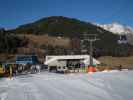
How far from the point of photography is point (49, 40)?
185625 millimetres

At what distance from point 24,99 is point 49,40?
174776 millimetres

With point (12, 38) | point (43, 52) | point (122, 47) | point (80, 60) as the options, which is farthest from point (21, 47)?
point (80, 60)

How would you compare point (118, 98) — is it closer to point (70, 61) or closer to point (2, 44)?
point (70, 61)

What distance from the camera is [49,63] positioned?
96.2m

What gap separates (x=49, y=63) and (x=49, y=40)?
90.2 metres

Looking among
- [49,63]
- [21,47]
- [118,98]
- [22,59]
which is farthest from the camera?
[21,47]

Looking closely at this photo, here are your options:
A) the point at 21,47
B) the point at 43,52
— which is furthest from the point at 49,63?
Result: the point at 21,47

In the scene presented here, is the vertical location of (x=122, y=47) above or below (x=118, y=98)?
above

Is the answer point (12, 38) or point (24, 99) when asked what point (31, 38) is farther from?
point (24, 99)

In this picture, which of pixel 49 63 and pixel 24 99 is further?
pixel 49 63

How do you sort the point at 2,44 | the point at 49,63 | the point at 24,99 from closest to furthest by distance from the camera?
the point at 24,99, the point at 49,63, the point at 2,44

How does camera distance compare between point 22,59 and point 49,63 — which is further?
point 49,63

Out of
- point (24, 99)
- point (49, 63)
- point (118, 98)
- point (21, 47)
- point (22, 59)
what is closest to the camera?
point (118, 98)

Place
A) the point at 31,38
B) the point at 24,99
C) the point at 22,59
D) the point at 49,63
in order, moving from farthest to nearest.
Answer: the point at 31,38 < the point at 49,63 < the point at 22,59 < the point at 24,99
